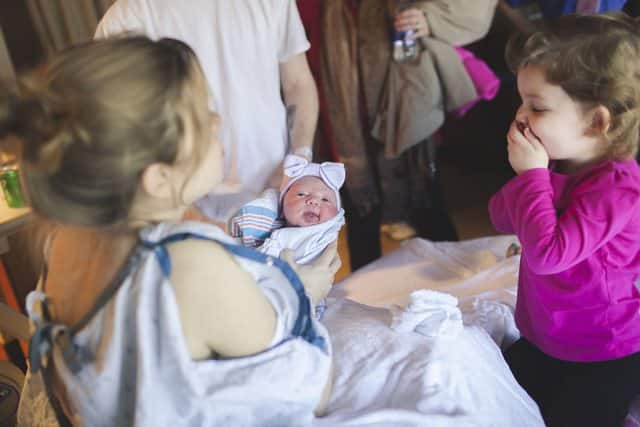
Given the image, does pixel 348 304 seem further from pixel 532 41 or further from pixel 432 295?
pixel 532 41

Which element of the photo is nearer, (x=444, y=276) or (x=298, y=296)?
(x=298, y=296)

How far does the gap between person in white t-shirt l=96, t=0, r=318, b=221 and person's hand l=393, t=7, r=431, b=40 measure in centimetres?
42

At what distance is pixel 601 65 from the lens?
981 millimetres

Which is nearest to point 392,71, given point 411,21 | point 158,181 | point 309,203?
point 411,21

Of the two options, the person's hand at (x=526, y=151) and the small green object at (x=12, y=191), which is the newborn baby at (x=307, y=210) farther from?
the small green object at (x=12, y=191)

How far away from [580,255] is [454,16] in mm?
1051

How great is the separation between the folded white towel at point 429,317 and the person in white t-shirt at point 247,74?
54 cm

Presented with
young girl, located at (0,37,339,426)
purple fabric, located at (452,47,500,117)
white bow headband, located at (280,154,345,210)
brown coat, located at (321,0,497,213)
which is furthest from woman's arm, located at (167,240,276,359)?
purple fabric, located at (452,47,500,117)

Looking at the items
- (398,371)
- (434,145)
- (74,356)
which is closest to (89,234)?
(74,356)

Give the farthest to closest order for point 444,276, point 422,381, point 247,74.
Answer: point 444,276 → point 247,74 → point 422,381

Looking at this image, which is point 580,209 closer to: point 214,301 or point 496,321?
point 496,321

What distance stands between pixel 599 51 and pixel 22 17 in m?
2.35

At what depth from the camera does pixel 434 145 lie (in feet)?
6.51

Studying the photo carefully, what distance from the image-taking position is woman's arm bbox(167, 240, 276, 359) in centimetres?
70
